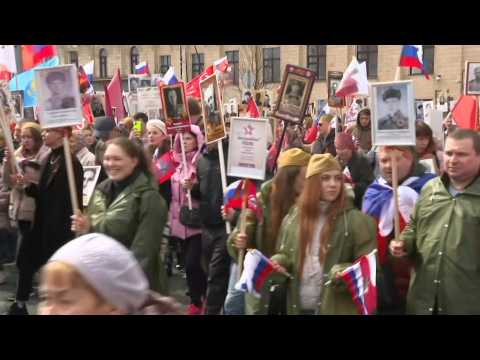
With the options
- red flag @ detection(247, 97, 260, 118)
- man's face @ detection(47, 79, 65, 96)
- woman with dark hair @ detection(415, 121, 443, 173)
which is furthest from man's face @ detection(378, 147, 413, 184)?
red flag @ detection(247, 97, 260, 118)

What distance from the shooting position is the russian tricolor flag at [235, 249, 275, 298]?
3812 mm

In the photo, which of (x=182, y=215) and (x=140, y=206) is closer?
(x=140, y=206)

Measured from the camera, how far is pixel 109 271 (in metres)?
2.25

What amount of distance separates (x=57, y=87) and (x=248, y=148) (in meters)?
1.47

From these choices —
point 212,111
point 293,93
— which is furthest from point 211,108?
point 293,93

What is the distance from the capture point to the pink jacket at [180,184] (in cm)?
671

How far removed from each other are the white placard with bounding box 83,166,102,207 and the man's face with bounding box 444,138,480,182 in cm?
351

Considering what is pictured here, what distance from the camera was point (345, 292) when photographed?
362cm

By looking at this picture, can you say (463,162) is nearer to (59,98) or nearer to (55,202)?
(59,98)

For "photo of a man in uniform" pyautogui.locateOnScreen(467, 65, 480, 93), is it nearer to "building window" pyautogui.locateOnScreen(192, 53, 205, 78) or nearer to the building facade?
the building facade

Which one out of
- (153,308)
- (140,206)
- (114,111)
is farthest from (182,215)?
(114,111)

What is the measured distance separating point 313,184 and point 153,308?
1.73 meters

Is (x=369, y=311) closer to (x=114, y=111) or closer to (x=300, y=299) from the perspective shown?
(x=300, y=299)

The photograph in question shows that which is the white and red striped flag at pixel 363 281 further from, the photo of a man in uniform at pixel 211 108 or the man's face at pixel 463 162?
the photo of a man in uniform at pixel 211 108
